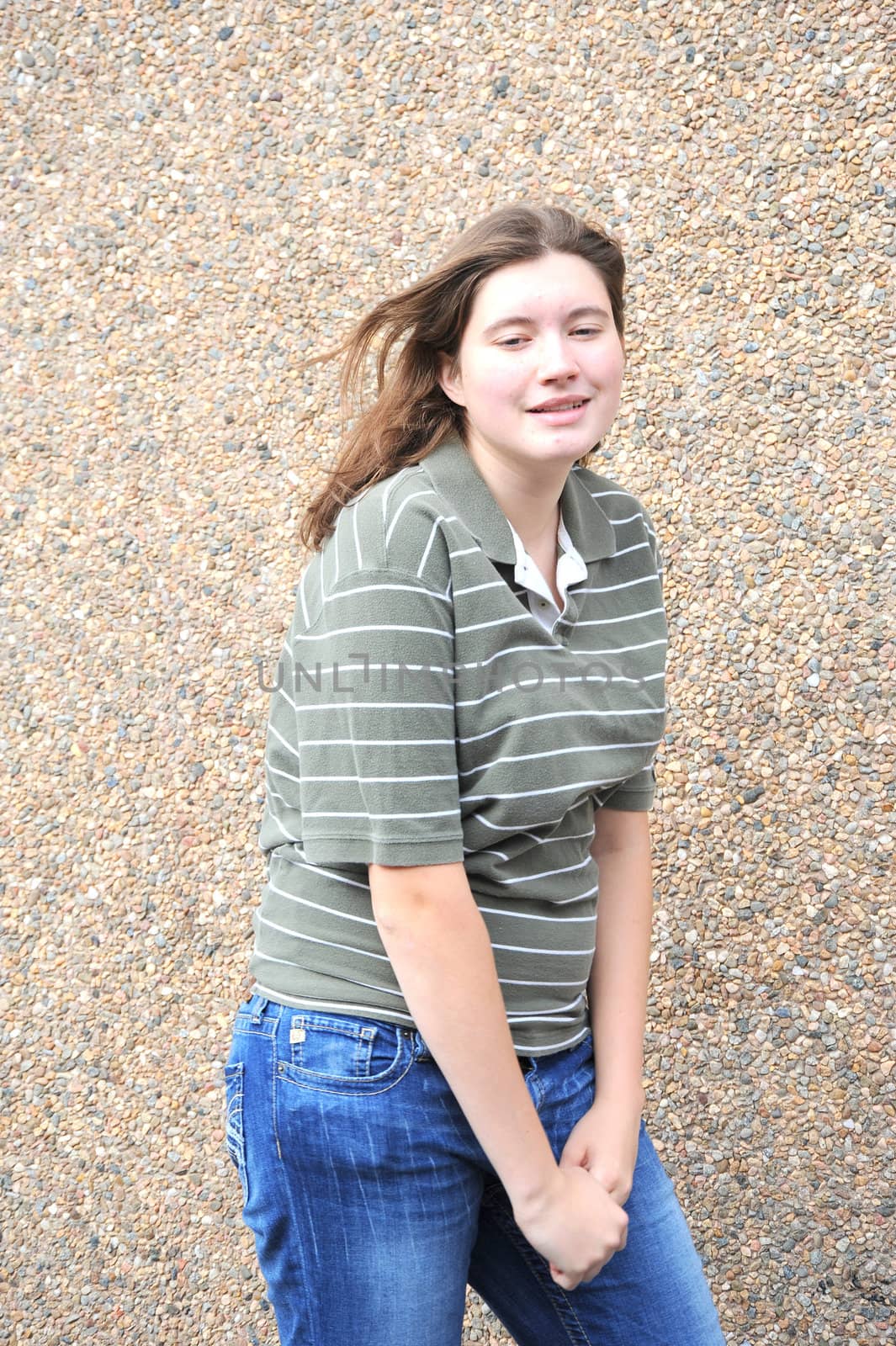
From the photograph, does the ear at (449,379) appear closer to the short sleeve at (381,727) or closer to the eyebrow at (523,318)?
the eyebrow at (523,318)

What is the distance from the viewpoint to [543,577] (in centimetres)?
132

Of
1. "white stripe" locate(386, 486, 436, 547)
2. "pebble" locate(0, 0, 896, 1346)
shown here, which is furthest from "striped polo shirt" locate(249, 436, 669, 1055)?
"pebble" locate(0, 0, 896, 1346)

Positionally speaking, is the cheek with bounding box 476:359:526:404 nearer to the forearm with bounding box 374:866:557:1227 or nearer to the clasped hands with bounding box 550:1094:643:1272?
the forearm with bounding box 374:866:557:1227

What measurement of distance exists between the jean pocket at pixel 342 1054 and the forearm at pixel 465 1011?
53 millimetres

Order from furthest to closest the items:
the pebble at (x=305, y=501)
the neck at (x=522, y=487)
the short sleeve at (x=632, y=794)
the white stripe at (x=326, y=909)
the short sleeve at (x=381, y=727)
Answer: the pebble at (x=305, y=501), the short sleeve at (x=632, y=794), the neck at (x=522, y=487), the white stripe at (x=326, y=909), the short sleeve at (x=381, y=727)

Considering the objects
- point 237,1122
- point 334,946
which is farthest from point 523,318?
point 237,1122

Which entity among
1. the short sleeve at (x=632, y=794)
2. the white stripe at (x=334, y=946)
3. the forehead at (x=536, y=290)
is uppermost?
the forehead at (x=536, y=290)

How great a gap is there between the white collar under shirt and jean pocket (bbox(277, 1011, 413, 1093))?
0.45m

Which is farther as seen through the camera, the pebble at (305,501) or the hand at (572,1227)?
the pebble at (305,501)

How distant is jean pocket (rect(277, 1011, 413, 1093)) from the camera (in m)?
1.14

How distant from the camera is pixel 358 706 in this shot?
1.08m

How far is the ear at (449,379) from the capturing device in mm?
1328

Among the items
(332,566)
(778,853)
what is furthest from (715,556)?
(332,566)

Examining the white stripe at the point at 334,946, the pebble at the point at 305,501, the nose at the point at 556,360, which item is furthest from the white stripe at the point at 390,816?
the pebble at the point at 305,501
